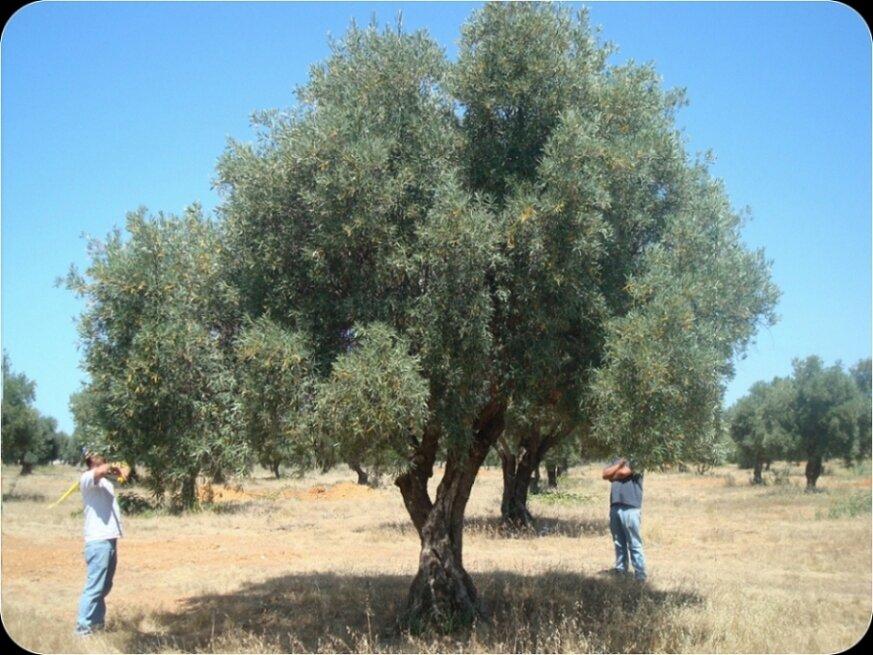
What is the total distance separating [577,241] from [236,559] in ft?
47.5

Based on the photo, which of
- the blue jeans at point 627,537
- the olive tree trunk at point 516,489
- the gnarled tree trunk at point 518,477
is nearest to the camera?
the blue jeans at point 627,537

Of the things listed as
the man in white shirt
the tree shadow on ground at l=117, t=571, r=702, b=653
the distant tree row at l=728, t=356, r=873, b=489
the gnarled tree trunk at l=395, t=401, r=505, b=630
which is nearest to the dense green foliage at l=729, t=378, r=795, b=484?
the distant tree row at l=728, t=356, r=873, b=489

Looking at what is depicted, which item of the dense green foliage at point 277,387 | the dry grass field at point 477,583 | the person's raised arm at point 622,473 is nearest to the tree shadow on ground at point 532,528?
the dry grass field at point 477,583

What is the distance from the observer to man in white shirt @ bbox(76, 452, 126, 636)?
10453mm

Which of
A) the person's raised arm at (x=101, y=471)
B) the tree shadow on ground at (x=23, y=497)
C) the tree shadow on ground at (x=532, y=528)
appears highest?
the person's raised arm at (x=101, y=471)

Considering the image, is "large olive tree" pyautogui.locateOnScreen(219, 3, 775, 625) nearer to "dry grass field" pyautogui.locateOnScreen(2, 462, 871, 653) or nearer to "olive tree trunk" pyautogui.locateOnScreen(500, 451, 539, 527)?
"dry grass field" pyautogui.locateOnScreen(2, 462, 871, 653)

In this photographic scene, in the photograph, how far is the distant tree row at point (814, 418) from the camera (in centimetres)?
4394

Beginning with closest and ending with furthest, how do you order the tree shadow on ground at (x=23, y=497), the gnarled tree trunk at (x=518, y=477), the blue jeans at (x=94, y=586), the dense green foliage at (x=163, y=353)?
the dense green foliage at (x=163, y=353) < the blue jeans at (x=94, y=586) < the gnarled tree trunk at (x=518, y=477) < the tree shadow on ground at (x=23, y=497)

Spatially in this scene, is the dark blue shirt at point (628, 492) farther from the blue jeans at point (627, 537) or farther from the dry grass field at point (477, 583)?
the dry grass field at point (477, 583)

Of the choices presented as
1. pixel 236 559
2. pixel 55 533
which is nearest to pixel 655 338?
pixel 236 559

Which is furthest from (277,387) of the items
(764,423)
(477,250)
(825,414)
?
(764,423)

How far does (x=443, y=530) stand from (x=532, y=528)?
13194mm

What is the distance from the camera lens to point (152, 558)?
19.4 meters

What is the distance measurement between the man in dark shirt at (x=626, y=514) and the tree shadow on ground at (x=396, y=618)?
32.8 inches
